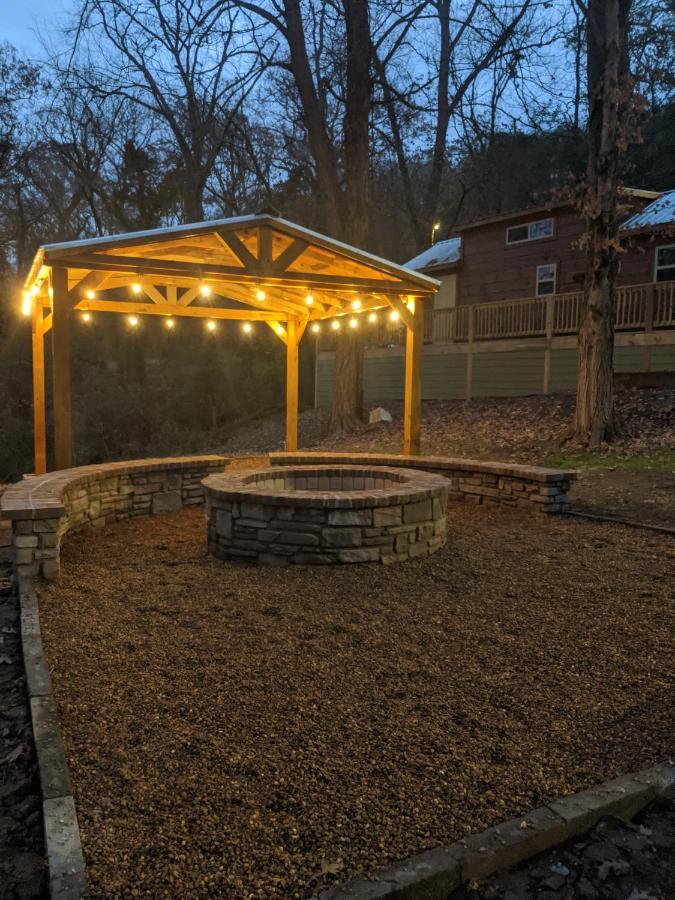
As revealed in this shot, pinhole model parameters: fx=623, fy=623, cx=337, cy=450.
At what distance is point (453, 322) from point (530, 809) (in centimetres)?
1606

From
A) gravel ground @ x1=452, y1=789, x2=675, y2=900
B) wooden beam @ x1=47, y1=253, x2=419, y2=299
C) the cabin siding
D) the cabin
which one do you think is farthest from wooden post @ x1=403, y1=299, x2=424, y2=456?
the cabin siding

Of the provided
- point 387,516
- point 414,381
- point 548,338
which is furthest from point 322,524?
point 548,338

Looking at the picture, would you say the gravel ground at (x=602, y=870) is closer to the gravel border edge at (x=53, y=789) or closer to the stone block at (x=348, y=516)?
the gravel border edge at (x=53, y=789)

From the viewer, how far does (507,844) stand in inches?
77.4

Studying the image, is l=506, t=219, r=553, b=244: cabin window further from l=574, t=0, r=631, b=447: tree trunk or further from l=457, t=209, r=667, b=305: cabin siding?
l=574, t=0, r=631, b=447: tree trunk

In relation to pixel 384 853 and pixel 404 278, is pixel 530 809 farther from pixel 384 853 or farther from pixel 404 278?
pixel 404 278

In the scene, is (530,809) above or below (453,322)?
below

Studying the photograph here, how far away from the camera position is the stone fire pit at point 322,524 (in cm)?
502

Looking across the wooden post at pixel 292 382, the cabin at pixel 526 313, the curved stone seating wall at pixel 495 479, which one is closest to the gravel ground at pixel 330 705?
the curved stone seating wall at pixel 495 479

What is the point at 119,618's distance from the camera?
12.9ft

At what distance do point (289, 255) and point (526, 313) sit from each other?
9862mm

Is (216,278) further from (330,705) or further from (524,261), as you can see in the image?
(524,261)

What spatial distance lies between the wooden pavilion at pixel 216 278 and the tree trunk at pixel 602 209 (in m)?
3.22

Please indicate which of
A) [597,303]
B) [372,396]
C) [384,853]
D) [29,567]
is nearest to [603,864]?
[384,853]
